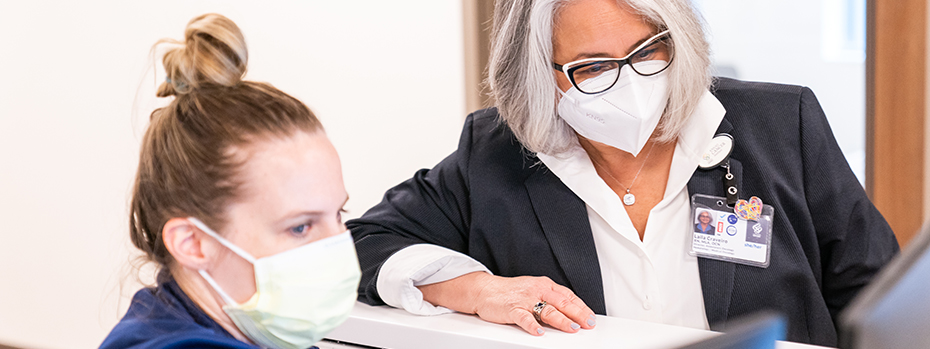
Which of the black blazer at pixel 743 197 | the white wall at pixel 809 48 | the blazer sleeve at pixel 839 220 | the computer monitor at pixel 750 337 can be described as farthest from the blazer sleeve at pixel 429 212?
the white wall at pixel 809 48

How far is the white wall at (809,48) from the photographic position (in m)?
2.29

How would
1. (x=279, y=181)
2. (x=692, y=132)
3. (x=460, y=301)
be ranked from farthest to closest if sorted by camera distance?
(x=692, y=132) → (x=460, y=301) → (x=279, y=181)

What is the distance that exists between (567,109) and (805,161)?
0.44m

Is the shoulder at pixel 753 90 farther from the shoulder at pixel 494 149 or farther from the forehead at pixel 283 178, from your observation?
the forehead at pixel 283 178

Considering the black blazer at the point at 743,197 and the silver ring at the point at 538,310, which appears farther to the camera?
the black blazer at the point at 743,197

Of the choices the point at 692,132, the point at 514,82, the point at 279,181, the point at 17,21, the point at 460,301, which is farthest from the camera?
the point at 17,21

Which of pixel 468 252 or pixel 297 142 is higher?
pixel 297 142

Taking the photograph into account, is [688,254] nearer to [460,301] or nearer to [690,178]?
[690,178]

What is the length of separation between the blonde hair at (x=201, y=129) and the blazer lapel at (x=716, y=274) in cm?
74

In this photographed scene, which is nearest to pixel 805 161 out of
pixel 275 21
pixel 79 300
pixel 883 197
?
pixel 883 197

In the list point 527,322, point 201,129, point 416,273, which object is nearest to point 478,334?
point 527,322

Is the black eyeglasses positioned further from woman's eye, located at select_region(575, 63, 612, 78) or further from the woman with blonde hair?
the woman with blonde hair

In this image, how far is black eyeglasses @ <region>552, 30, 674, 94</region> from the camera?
133cm

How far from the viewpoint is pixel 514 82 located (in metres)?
1.51
